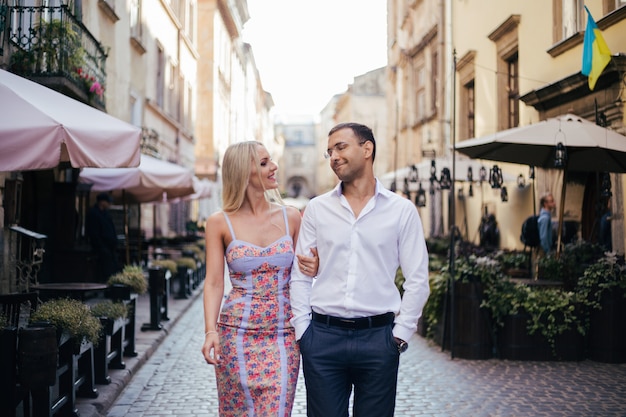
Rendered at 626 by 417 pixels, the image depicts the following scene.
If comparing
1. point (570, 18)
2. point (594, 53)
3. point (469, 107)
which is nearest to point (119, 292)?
point (594, 53)

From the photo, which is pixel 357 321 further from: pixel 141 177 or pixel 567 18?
pixel 567 18

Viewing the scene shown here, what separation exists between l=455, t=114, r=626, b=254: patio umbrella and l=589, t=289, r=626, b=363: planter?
166cm

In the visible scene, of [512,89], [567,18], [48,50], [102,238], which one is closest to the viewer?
[48,50]

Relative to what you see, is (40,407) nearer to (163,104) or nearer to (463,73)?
(463,73)

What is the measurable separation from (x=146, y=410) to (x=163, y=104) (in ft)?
62.4

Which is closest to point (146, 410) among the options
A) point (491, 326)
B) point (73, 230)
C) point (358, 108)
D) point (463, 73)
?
point (491, 326)

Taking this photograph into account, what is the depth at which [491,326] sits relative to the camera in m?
8.39

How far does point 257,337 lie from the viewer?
3.39 m

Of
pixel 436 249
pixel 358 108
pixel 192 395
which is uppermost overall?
pixel 358 108

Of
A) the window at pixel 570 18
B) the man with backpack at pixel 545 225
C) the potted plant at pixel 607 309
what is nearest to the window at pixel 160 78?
the window at pixel 570 18

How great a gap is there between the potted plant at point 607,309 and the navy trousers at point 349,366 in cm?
570

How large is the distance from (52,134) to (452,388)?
13.4ft

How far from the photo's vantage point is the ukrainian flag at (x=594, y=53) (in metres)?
9.45

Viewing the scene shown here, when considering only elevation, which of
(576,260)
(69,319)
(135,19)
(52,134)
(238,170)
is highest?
(135,19)
